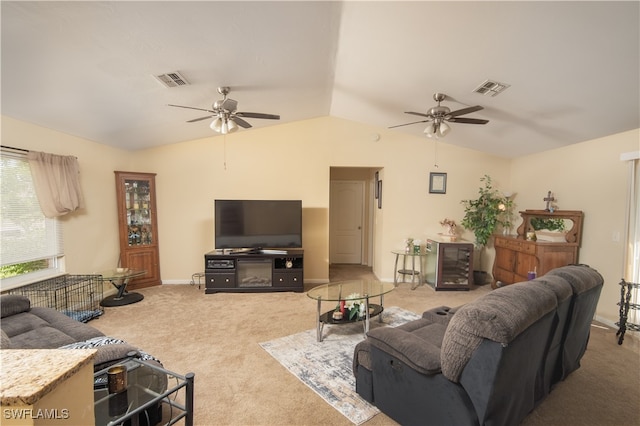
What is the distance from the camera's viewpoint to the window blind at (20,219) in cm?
318

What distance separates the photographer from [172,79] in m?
2.90

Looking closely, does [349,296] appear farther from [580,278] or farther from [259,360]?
[580,278]

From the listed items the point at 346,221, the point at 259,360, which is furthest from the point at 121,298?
the point at 346,221

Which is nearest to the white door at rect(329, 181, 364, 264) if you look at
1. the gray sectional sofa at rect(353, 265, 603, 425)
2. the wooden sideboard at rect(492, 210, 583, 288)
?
the wooden sideboard at rect(492, 210, 583, 288)

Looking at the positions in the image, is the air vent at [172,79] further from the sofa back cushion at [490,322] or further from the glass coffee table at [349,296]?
the sofa back cushion at [490,322]

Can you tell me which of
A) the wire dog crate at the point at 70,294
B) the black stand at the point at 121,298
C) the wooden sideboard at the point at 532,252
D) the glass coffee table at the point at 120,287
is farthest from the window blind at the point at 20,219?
the wooden sideboard at the point at 532,252

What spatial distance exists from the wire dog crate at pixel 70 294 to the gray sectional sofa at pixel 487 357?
3.64m

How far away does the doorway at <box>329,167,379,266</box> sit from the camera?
673 cm

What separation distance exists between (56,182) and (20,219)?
56cm

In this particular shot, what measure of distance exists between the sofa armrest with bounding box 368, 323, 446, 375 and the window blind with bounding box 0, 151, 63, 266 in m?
4.10

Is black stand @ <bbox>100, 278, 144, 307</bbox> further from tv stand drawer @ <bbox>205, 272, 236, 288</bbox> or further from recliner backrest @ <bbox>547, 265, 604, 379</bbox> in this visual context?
recliner backrest @ <bbox>547, 265, 604, 379</bbox>

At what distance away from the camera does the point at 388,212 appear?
17.3 ft

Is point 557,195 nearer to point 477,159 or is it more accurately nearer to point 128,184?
point 477,159

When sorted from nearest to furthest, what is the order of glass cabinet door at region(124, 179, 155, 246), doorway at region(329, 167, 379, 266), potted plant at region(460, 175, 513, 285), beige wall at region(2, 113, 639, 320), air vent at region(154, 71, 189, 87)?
air vent at region(154, 71, 189, 87) < glass cabinet door at region(124, 179, 155, 246) < potted plant at region(460, 175, 513, 285) < beige wall at region(2, 113, 639, 320) < doorway at region(329, 167, 379, 266)
